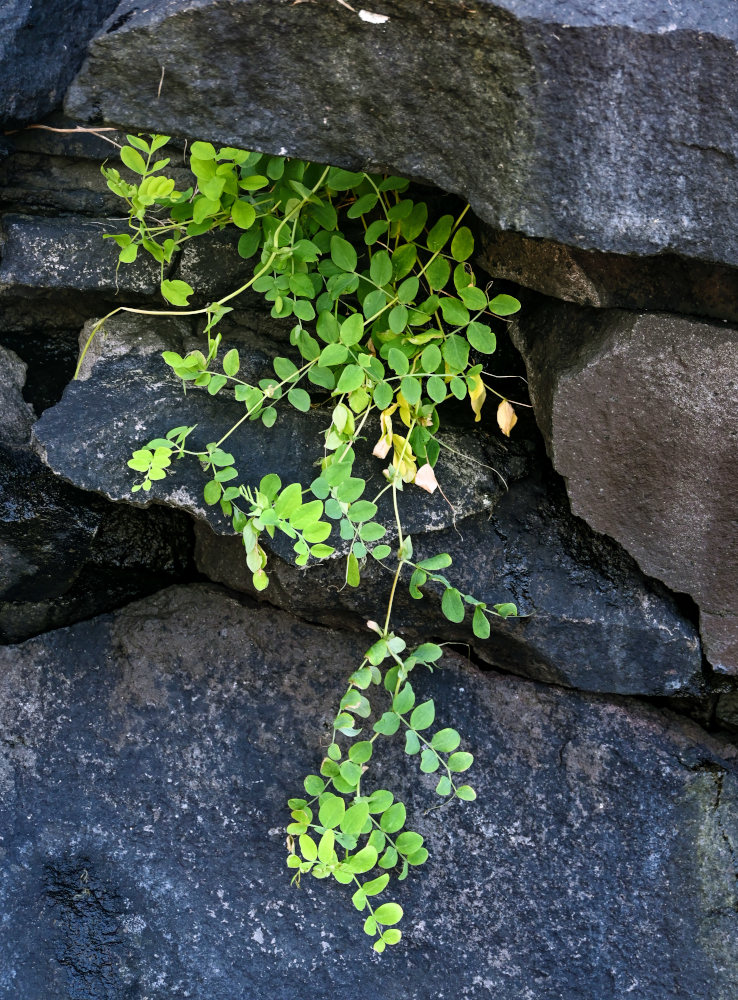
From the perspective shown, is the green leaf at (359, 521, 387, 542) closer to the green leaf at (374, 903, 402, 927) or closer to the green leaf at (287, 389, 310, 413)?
the green leaf at (287, 389, 310, 413)

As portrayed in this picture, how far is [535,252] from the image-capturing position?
1238 mm

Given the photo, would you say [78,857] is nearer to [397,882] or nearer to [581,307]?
[397,882]

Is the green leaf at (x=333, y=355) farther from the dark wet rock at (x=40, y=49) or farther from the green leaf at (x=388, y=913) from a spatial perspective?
the green leaf at (x=388, y=913)

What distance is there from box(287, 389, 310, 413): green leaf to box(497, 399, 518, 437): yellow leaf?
0.30 metres

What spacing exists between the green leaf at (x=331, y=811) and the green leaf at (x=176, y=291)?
0.76 m

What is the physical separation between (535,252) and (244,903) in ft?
3.64

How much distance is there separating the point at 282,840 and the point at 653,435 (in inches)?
34.5

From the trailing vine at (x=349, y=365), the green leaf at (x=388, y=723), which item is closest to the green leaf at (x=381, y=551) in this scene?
the trailing vine at (x=349, y=365)

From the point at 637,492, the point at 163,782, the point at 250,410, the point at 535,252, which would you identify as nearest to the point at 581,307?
the point at 535,252

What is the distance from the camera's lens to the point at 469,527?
1.43 m

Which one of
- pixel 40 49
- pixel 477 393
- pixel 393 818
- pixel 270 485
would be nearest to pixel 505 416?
pixel 477 393

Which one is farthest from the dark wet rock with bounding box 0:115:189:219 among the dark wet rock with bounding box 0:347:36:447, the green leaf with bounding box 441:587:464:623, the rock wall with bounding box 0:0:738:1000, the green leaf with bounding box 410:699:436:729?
the green leaf with bounding box 410:699:436:729

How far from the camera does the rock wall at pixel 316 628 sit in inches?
47.9

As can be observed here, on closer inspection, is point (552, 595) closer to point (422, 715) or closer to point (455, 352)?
point (422, 715)
